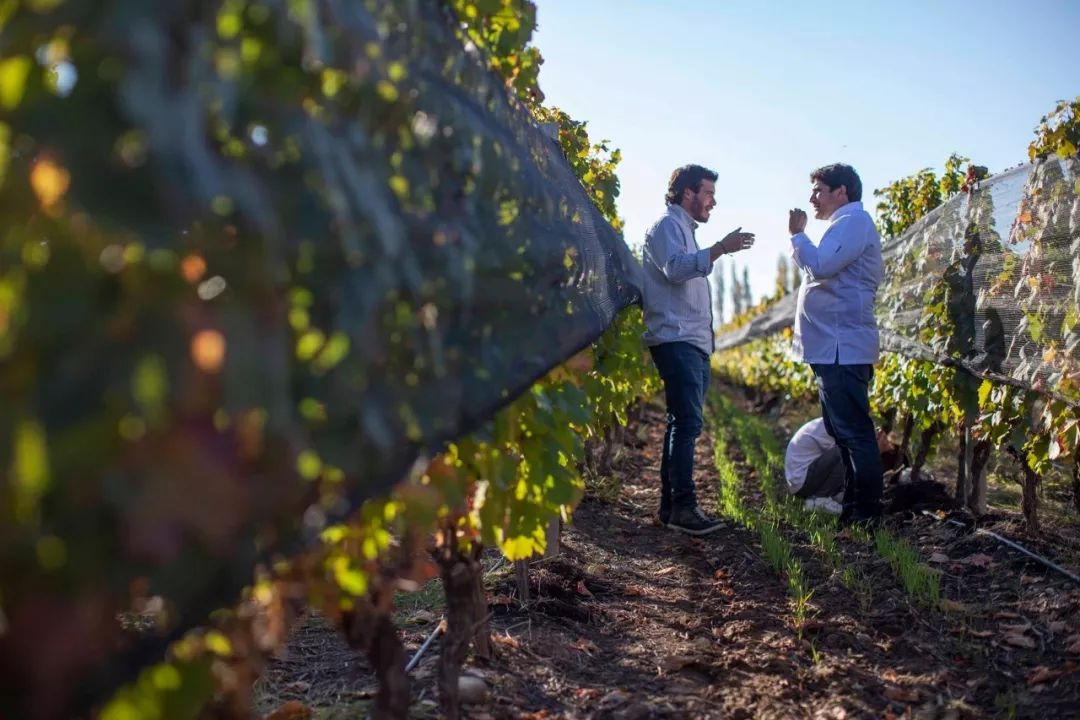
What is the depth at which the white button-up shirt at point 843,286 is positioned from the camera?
422cm

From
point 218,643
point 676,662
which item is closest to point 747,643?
point 676,662

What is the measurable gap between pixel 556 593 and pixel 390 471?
197 centimetres

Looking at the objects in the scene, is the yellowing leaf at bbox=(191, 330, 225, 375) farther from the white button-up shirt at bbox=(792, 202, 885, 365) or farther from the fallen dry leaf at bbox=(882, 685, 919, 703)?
the white button-up shirt at bbox=(792, 202, 885, 365)

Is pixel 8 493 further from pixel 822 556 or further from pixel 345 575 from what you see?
pixel 822 556

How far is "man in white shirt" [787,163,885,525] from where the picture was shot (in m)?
4.23

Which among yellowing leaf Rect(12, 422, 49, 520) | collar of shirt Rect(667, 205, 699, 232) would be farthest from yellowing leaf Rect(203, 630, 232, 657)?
collar of shirt Rect(667, 205, 699, 232)

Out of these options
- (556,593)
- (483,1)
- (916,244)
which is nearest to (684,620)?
(556,593)

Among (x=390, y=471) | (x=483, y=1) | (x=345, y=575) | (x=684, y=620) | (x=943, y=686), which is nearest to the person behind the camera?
(x=390, y=471)

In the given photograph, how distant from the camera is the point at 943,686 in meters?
2.49

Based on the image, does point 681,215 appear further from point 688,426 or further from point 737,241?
point 688,426

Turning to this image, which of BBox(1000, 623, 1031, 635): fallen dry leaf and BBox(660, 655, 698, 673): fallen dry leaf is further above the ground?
BBox(660, 655, 698, 673): fallen dry leaf

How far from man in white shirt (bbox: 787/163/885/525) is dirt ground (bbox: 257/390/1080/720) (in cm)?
42

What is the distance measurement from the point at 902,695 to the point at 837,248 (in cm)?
234

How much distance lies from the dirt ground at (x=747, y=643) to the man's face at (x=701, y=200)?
170 centimetres
